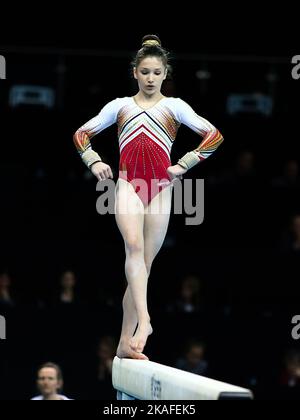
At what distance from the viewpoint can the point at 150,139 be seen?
241 inches

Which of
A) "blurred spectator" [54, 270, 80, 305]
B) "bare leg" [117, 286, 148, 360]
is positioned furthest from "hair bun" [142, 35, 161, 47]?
"blurred spectator" [54, 270, 80, 305]

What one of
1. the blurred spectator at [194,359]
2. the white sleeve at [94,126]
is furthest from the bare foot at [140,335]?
the blurred spectator at [194,359]

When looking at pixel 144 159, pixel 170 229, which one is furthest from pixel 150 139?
pixel 170 229

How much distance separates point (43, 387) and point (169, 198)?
2.75 meters

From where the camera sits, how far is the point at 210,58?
1173cm

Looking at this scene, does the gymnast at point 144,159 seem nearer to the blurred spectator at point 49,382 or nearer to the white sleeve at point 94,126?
the white sleeve at point 94,126

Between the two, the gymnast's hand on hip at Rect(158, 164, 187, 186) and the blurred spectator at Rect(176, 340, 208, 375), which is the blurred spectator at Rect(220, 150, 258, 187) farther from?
the gymnast's hand on hip at Rect(158, 164, 187, 186)

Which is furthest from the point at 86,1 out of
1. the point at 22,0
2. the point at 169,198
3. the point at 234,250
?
the point at 169,198

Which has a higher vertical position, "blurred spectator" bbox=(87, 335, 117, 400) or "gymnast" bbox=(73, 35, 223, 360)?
"gymnast" bbox=(73, 35, 223, 360)

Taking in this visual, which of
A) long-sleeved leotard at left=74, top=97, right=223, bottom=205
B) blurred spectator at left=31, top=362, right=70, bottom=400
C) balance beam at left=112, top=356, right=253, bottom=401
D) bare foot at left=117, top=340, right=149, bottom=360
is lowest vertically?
blurred spectator at left=31, top=362, right=70, bottom=400

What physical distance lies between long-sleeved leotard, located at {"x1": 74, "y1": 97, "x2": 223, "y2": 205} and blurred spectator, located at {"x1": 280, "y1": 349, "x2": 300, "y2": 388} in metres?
4.10

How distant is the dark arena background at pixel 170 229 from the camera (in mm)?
9641

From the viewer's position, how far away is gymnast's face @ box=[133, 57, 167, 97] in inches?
239

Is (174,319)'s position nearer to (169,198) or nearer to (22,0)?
(169,198)
